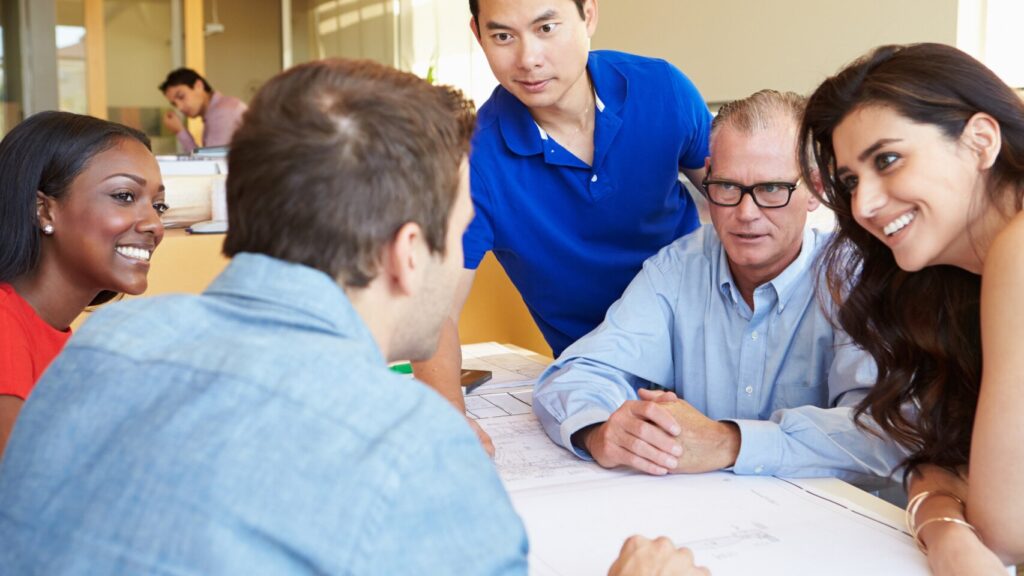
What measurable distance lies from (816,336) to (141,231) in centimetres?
125

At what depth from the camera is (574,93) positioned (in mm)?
2111

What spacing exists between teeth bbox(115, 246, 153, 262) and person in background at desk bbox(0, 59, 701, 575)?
3.30ft

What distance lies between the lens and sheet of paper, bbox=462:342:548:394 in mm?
2256

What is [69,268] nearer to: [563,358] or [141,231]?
[141,231]

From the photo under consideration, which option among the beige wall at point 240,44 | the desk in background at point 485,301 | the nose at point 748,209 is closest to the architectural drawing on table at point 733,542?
the nose at point 748,209

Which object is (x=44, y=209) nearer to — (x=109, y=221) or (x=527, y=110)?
(x=109, y=221)

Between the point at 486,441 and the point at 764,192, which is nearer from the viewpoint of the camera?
the point at 486,441

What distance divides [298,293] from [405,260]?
0.40 feet

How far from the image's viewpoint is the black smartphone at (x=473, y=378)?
7.07 feet

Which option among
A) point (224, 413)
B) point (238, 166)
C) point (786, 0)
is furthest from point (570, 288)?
point (786, 0)

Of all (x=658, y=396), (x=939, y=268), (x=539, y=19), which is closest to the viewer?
(x=939, y=268)

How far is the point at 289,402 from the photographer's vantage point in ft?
2.32

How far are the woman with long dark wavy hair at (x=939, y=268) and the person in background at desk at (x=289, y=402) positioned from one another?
637 mm

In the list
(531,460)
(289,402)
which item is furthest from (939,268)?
(289,402)
